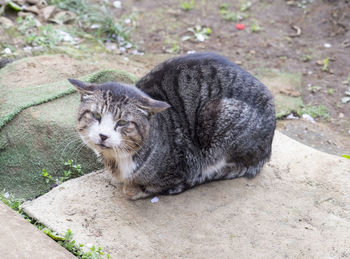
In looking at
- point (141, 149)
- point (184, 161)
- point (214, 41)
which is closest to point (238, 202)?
point (184, 161)

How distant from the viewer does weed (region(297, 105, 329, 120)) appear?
5.52 m

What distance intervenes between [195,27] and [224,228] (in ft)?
15.2

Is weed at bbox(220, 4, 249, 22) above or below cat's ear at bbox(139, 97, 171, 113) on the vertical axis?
below

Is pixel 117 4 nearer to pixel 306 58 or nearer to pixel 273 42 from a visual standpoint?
pixel 273 42

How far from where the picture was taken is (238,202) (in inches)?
143

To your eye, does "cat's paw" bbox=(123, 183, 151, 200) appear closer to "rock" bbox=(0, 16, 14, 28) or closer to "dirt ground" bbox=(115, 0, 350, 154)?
"dirt ground" bbox=(115, 0, 350, 154)

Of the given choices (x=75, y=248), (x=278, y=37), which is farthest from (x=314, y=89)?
(x=75, y=248)

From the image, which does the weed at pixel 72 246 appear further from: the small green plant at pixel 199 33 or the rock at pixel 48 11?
the small green plant at pixel 199 33

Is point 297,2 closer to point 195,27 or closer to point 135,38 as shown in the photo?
point 195,27

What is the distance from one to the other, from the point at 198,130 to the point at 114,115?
35.8 inches

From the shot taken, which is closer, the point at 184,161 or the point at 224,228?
the point at 224,228

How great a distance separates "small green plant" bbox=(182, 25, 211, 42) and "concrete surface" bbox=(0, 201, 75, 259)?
4.86 m

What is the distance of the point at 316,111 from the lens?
5566 mm

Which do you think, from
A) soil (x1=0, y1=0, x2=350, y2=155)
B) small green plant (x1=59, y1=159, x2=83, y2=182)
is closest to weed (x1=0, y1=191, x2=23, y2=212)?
small green plant (x1=59, y1=159, x2=83, y2=182)
